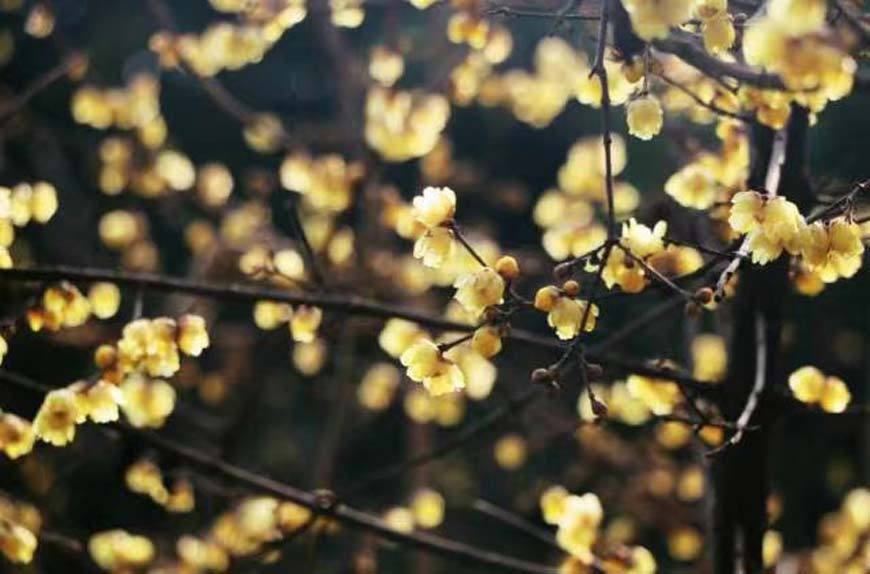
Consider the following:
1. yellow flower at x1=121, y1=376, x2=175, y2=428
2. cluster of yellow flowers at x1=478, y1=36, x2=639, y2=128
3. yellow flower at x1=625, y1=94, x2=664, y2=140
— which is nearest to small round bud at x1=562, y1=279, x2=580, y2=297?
yellow flower at x1=625, y1=94, x2=664, y2=140

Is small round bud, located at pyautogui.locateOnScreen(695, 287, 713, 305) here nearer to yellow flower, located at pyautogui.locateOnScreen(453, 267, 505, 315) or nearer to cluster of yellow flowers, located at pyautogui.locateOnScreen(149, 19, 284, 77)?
yellow flower, located at pyautogui.locateOnScreen(453, 267, 505, 315)

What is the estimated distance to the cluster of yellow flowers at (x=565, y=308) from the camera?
1420 millimetres

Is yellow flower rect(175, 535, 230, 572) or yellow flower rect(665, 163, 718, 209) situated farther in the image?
yellow flower rect(175, 535, 230, 572)

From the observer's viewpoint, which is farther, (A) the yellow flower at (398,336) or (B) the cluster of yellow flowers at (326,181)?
(B) the cluster of yellow flowers at (326,181)

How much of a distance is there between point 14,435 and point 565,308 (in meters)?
Answer: 0.87

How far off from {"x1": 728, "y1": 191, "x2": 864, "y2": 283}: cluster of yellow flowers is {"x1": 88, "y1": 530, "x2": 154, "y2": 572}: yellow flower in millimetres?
1539

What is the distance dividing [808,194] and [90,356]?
3.60 metres

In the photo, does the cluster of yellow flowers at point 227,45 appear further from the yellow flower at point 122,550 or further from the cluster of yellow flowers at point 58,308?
the yellow flower at point 122,550

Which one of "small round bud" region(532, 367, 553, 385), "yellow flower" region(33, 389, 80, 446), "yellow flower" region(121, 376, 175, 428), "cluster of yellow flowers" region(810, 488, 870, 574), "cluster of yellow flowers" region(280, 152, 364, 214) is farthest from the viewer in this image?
"cluster of yellow flowers" region(280, 152, 364, 214)

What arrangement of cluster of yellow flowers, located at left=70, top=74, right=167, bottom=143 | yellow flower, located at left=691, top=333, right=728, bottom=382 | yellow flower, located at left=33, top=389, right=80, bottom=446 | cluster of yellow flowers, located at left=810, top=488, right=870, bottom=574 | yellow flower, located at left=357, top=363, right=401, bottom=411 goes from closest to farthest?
yellow flower, located at left=33, top=389, right=80, bottom=446
cluster of yellow flowers, located at left=810, top=488, right=870, bottom=574
yellow flower, located at left=691, top=333, right=728, bottom=382
cluster of yellow flowers, located at left=70, top=74, right=167, bottom=143
yellow flower, located at left=357, top=363, right=401, bottom=411

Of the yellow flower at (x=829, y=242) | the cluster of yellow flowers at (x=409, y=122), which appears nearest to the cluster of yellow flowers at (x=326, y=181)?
the cluster of yellow flowers at (x=409, y=122)

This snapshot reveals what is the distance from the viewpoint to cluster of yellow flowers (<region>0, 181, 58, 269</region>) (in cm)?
167

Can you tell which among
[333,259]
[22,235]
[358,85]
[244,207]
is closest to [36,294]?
[333,259]

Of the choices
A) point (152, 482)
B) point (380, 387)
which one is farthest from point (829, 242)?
point (380, 387)
